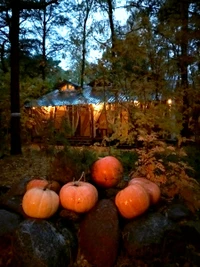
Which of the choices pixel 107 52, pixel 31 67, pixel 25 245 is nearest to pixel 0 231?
pixel 25 245

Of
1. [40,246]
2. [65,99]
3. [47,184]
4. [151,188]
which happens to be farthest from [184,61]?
[65,99]

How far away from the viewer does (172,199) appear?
3125 mm

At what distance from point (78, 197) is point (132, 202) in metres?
0.51

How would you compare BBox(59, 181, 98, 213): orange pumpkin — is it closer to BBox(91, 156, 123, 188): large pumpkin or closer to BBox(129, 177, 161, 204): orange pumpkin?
BBox(91, 156, 123, 188): large pumpkin

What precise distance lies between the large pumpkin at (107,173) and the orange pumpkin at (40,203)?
0.58 meters

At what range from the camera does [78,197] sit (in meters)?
2.65

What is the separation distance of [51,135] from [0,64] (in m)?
15.8

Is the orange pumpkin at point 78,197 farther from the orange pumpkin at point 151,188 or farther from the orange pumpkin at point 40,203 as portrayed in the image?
the orange pumpkin at point 151,188

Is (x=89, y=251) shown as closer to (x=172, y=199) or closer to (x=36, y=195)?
(x=36, y=195)

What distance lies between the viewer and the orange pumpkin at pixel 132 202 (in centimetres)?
266

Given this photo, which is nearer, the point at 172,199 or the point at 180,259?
the point at 180,259

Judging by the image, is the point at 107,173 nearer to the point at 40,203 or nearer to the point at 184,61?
the point at 40,203

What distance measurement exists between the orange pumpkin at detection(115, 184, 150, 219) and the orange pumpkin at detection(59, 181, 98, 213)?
0.26m

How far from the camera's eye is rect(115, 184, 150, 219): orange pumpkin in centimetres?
266
